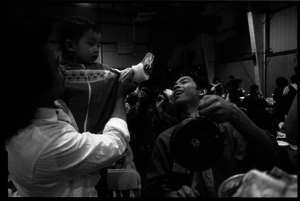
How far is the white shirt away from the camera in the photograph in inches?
31.5

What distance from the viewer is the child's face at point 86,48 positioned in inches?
44.8

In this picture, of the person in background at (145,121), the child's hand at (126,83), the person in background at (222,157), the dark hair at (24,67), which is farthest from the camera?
the person in background at (145,121)

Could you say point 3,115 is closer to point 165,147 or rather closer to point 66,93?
point 66,93

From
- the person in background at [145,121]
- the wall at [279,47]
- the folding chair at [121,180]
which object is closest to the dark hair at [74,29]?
the folding chair at [121,180]

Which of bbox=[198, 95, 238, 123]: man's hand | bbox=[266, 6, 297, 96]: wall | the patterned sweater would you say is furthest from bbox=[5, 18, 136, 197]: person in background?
bbox=[266, 6, 297, 96]: wall

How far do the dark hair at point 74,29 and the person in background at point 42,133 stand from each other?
1.15 feet

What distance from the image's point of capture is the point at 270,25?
28.8 ft

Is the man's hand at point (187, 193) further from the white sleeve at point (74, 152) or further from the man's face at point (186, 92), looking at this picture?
the man's face at point (186, 92)

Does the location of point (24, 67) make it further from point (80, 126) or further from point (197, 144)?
point (197, 144)

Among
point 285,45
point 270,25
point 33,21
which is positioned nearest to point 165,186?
point 33,21

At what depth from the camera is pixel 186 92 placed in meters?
1.96

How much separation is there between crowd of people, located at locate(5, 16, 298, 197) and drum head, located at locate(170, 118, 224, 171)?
0.05 m

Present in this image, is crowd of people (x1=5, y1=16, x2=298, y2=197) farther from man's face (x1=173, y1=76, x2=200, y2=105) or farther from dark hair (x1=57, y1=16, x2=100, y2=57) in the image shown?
man's face (x1=173, y1=76, x2=200, y2=105)

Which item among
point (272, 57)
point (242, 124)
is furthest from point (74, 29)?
point (272, 57)
